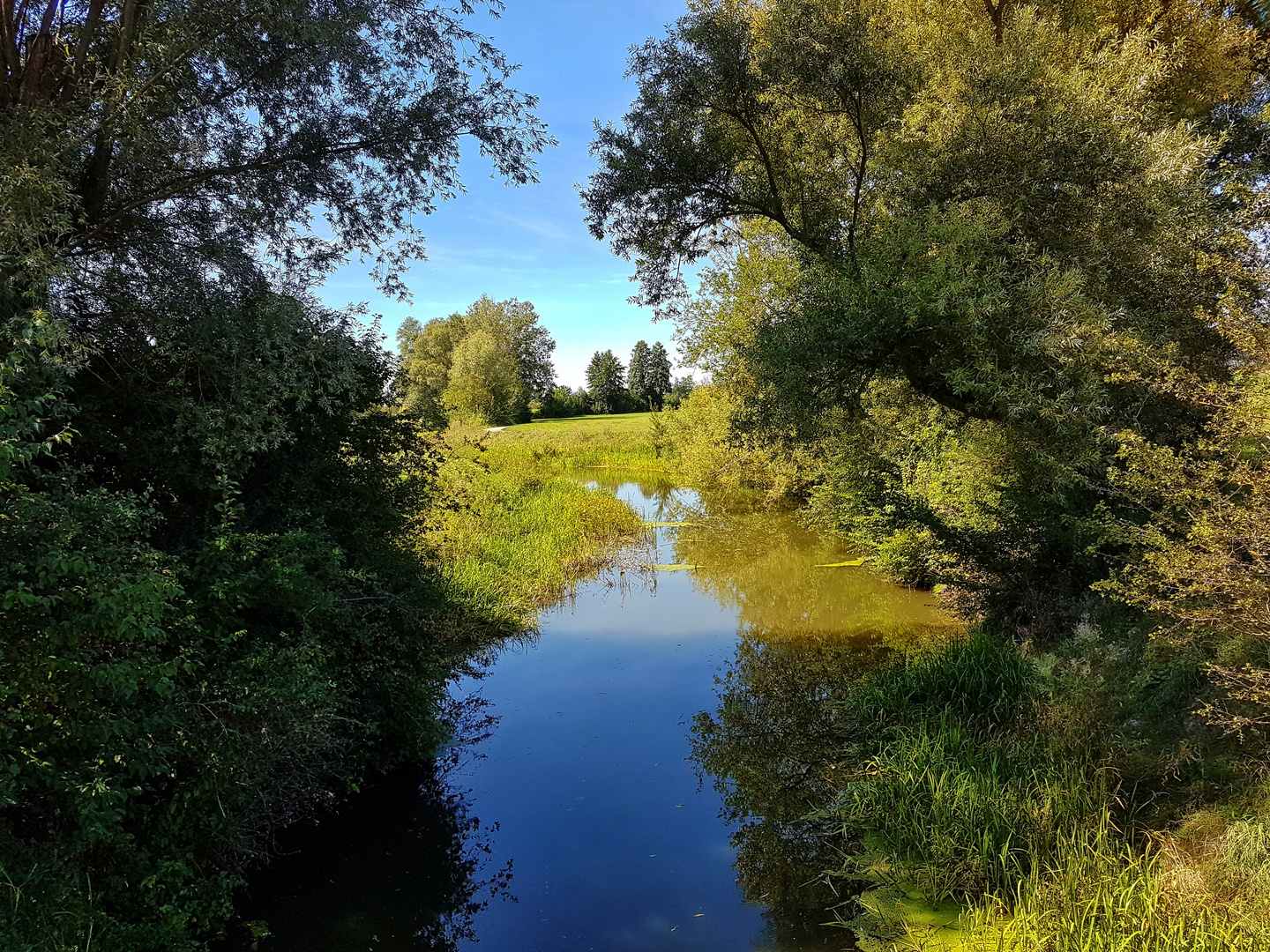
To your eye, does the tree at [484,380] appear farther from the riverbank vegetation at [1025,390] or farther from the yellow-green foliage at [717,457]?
the riverbank vegetation at [1025,390]

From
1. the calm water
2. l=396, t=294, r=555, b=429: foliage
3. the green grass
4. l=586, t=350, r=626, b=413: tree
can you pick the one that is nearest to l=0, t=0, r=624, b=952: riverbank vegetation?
the calm water

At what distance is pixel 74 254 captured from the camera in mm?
5539

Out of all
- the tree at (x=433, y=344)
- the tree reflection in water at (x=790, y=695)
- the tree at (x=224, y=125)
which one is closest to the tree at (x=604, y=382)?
the tree at (x=433, y=344)

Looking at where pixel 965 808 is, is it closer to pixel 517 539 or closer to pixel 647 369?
pixel 517 539

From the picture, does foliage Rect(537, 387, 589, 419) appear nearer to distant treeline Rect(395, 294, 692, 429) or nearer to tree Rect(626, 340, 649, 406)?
distant treeline Rect(395, 294, 692, 429)

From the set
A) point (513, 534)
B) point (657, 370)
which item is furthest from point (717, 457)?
point (657, 370)

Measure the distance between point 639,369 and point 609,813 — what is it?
7679 centimetres

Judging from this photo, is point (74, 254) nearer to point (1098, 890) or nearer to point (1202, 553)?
point (1098, 890)

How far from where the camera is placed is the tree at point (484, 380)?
4844 cm

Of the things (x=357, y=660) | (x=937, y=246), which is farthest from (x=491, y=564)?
(x=937, y=246)

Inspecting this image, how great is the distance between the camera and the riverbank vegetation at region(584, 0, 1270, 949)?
176 inches

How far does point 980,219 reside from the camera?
7559 mm

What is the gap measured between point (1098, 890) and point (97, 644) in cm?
608

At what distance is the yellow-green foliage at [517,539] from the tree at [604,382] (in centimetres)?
5043
